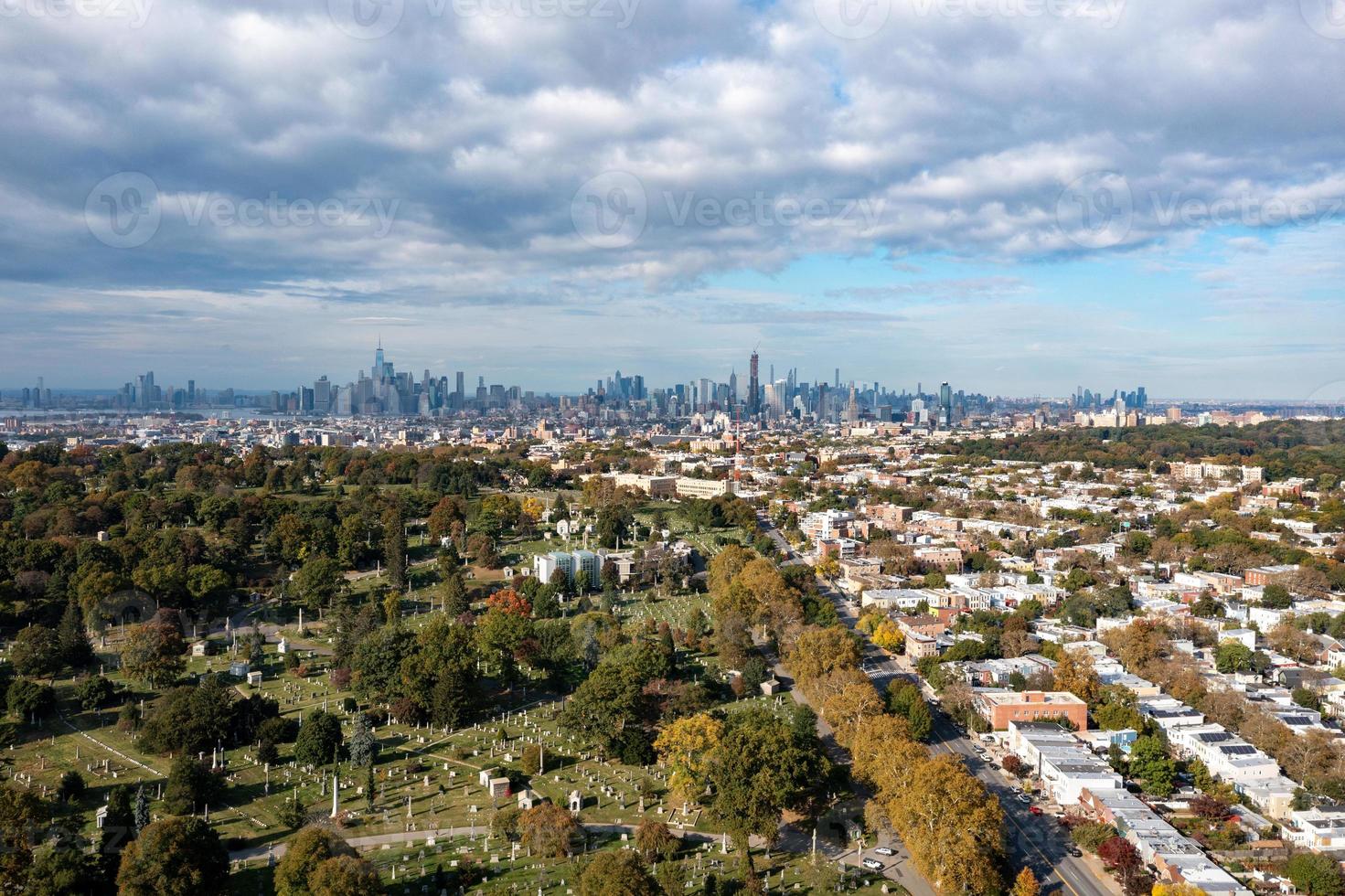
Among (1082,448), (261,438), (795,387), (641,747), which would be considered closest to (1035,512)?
(1082,448)

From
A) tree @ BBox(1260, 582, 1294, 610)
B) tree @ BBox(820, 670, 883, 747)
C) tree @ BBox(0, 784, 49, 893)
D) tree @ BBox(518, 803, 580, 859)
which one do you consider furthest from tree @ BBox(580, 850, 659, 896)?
tree @ BBox(1260, 582, 1294, 610)

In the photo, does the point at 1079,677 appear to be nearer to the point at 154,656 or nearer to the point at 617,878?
the point at 617,878

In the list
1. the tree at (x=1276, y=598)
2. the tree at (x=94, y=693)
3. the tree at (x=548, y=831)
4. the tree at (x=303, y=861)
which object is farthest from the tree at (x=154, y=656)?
the tree at (x=1276, y=598)

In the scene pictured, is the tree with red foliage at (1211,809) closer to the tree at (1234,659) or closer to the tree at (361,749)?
the tree at (1234,659)

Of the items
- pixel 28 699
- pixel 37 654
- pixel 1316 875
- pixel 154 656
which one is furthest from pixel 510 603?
pixel 1316 875

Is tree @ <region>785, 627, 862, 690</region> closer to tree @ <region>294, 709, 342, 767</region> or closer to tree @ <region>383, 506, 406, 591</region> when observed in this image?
tree @ <region>294, 709, 342, 767</region>

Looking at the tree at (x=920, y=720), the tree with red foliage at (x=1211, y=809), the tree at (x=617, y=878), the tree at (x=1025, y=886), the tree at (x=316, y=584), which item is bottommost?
the tree with red foliage at (x=1211, y=809)
